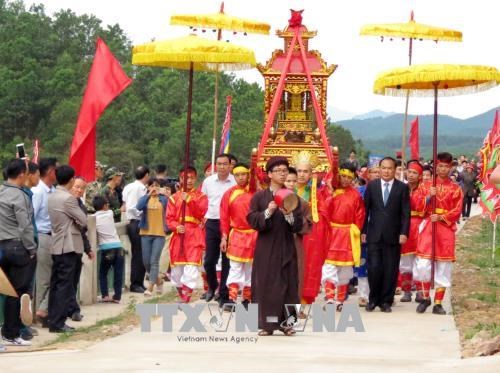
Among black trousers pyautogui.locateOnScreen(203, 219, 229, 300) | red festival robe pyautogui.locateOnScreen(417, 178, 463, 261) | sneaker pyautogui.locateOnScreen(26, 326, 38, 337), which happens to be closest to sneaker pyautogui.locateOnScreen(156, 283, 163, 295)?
black trousers pyautogui.locateOnScreen(203, 219, 229, 300)

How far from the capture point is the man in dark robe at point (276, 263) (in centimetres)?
1195

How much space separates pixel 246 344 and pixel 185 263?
3.78m

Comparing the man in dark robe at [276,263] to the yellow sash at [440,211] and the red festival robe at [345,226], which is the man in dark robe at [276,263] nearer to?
the red festival robe at [345,226]

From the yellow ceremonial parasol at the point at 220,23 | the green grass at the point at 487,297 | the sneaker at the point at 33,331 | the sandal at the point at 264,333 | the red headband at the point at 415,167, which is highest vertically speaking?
the yellow ceremonial parasol at the point at 220,23

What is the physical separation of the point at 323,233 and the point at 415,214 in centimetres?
163

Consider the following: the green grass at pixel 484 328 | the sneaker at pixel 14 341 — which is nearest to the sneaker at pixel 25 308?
the sneaker at pixel 14 341

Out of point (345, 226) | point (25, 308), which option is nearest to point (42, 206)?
point (25, 308)

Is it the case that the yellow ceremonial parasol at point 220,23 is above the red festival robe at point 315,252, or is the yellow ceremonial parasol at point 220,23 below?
above

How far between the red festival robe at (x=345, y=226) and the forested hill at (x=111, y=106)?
117ft

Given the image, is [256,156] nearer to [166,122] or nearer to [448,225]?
[448,225]

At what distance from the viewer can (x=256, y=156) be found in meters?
14.8

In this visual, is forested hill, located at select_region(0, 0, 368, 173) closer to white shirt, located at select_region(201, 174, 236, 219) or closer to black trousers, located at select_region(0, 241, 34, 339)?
white shirt, located at select_region(201, 174, 236, 219)

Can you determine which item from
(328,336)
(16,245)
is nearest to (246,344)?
(328,336)

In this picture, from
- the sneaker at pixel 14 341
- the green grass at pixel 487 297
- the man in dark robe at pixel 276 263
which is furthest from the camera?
the green grass at pixel 487 297
